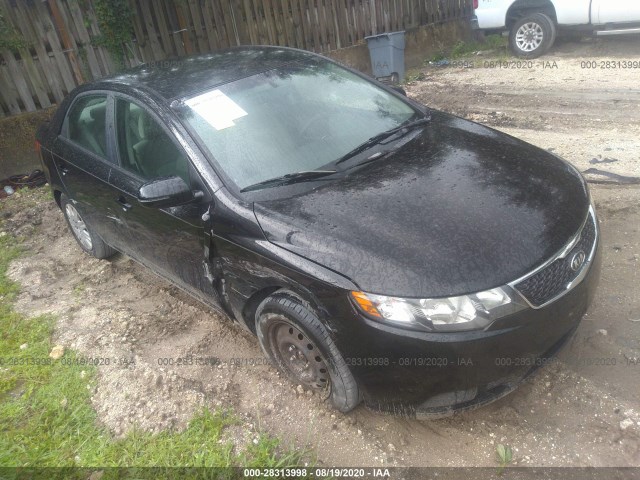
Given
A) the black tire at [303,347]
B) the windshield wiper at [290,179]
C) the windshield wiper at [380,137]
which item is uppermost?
the windshield wiper at [380,137]

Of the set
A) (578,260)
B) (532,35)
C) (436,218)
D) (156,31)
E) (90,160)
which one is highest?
(156,31)

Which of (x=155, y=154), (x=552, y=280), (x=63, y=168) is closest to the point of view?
(x=552, y=280)

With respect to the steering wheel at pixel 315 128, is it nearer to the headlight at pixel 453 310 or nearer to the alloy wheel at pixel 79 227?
the headlight at pixel 453 310

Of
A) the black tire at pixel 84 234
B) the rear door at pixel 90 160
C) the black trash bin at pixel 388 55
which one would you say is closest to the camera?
the rear door at pixel 90 160

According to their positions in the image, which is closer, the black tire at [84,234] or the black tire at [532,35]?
the black tire at [84,234]

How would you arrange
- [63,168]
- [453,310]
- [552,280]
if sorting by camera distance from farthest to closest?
[63,168] → [552,280] → [453,310]

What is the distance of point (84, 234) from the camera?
15.0ft

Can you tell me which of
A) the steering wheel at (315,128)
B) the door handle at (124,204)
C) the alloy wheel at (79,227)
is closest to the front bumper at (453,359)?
the steering wheel at (315,128)

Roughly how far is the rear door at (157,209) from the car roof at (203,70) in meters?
0.20

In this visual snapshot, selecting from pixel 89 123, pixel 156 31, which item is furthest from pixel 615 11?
pixel 89 123

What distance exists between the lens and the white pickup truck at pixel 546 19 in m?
8.34

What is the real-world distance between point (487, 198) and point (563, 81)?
6454 millimetres

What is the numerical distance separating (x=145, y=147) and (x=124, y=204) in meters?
0.44

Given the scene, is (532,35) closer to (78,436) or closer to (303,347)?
(303,347)
